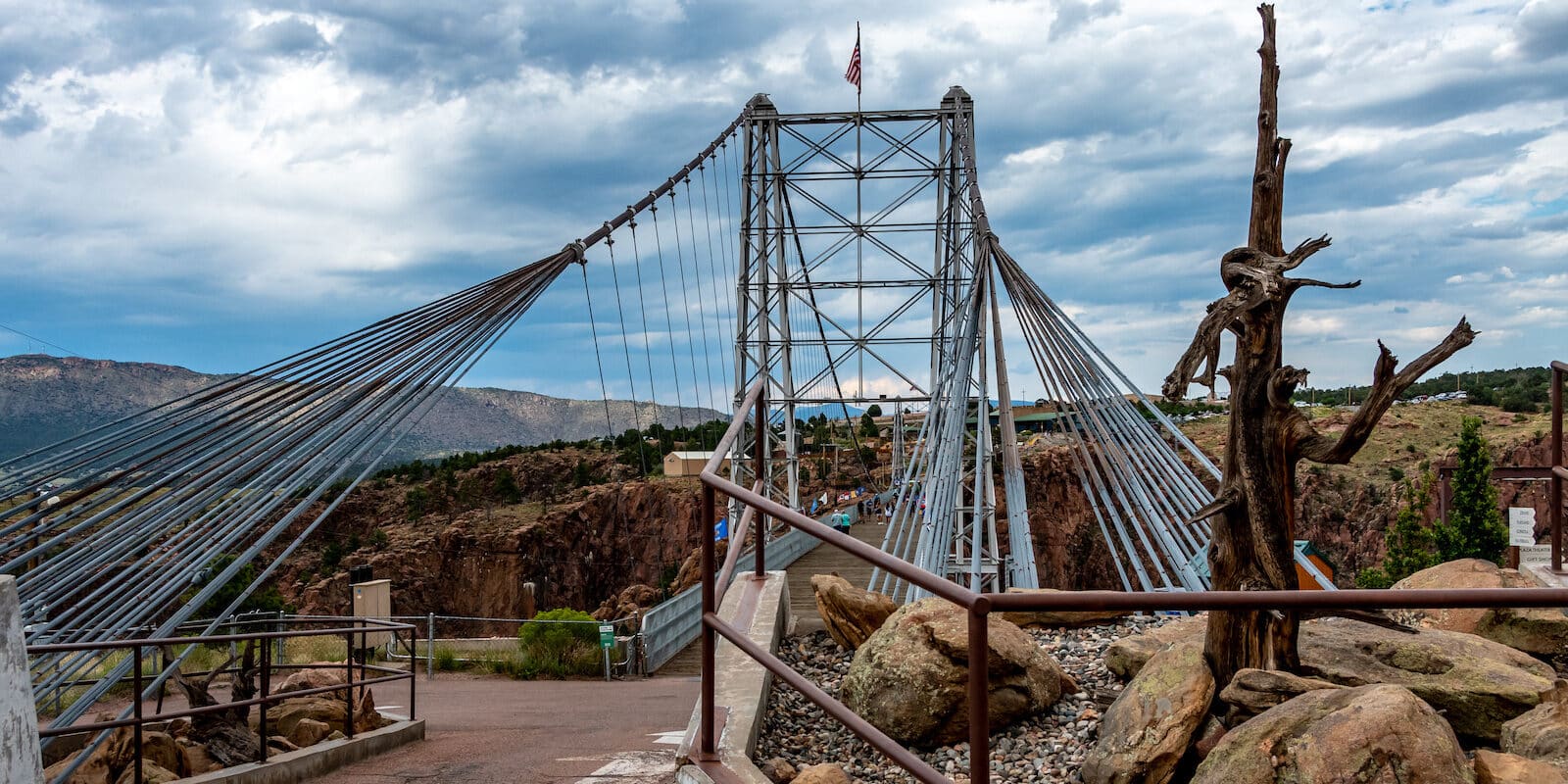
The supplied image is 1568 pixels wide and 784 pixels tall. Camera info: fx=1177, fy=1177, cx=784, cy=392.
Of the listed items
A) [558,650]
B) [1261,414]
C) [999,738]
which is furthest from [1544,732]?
[558,650]

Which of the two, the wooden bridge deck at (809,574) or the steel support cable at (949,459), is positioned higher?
the steel support cable at (949,459)

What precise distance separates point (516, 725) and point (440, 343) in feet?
7.77

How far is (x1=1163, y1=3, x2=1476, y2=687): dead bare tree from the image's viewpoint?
3.11 m

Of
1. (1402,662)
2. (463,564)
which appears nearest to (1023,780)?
(1402,662)

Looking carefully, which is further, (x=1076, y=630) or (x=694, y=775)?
(x=1076, y=630)

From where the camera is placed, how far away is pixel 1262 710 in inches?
113

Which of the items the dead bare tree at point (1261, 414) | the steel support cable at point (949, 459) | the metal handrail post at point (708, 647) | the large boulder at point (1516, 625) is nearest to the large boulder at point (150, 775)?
the metal handrail post at point (708, 647)

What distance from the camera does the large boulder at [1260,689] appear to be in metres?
2.88

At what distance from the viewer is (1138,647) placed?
3.59 metres

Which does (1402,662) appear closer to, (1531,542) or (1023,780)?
(1023,780)

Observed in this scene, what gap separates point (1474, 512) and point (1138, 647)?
17501 millimetres

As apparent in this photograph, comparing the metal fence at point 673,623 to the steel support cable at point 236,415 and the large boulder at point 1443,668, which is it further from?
the large boulder at point 1443,668

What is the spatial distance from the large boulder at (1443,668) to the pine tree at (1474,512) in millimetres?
15564

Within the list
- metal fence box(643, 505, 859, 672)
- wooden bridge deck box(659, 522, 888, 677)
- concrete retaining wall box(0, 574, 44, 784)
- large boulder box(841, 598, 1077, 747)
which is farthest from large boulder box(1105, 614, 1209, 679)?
metal fence box(643, 505, 859, 672)
